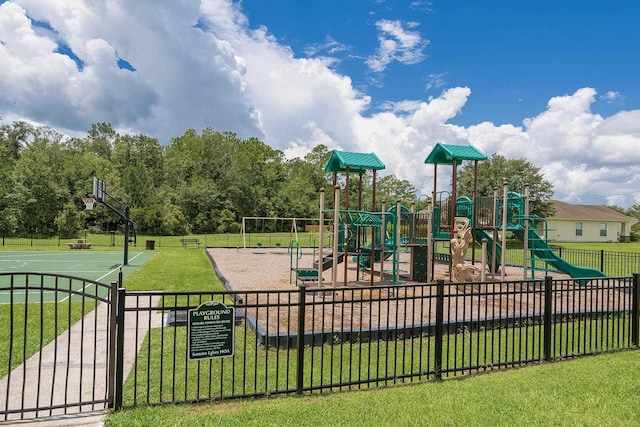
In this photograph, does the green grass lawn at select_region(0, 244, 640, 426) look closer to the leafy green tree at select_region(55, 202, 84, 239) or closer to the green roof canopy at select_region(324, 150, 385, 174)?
the green roof canopy at select_region(324, 150, 385, 174)

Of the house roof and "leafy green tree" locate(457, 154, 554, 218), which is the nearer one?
"leafy green tree" locate(457, 154, 554, 218)

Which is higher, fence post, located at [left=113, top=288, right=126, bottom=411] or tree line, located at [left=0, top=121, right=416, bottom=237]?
tree line, located at [left=0, top=121, right=416, bottom=237]

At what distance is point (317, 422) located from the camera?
159 inches

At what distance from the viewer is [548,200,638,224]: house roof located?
47.2m

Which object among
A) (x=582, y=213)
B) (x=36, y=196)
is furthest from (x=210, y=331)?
(x=582, y=213)

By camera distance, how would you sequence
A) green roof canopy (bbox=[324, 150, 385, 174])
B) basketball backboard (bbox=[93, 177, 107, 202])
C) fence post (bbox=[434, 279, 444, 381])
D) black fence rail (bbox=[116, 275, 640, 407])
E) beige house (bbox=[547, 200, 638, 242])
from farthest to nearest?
beige house (bbox=[547, 200, 638, 242]) → basketball backboard (bbox=[93, 177, 107, 202]) → green roof canopy (bbox=[324, 150, 385, 174]) → fence post (bbox=[434, 279, 444, 381]) → black fence rail (bbox=[116, 275, 640, 407])

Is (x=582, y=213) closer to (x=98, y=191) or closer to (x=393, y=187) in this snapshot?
(x=393, y=187)

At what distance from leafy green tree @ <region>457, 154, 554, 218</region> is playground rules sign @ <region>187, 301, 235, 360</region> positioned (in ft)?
125

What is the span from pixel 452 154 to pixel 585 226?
4254 centimetres

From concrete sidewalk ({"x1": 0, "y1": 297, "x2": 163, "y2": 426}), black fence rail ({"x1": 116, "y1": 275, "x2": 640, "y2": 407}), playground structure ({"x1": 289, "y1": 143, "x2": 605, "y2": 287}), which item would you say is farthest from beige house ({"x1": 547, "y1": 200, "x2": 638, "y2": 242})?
concrete sidewalk ({"x1": 0, "y1": 297, "x2": 163, "y2": 426})

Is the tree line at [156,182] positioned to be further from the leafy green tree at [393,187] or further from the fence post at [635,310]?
the fence post at [635,310]

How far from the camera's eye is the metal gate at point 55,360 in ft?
14.1

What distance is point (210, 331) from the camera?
4.65 meters

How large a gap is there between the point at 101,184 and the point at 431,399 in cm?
1996
